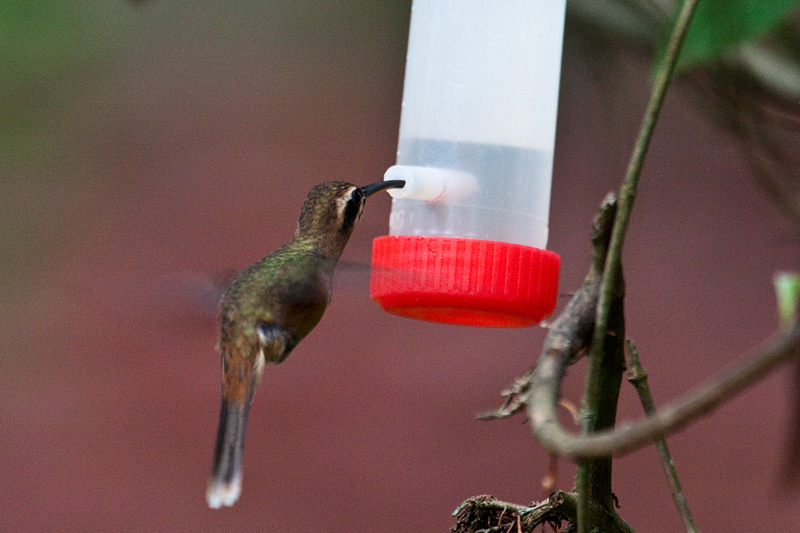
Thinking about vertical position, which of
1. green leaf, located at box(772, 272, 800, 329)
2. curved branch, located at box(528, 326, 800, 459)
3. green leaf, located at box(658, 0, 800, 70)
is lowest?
curved branch, located at box(528, 326, 800, 459)

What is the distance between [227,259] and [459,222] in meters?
1.43

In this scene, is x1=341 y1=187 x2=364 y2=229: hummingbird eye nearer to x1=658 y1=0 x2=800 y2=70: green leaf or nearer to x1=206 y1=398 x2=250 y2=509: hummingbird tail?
x1=206 y1=398 x2=250 y2=509: hummingbird tail

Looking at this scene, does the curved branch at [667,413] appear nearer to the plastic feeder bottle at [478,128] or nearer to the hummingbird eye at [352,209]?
the plastic feeder bottle at [478,128]

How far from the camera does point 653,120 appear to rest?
32.0 inches

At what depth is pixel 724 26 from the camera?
1.32 metres

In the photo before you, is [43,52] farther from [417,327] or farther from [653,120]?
[653,120]

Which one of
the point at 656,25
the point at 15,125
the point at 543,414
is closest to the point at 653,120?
the point at 543,414

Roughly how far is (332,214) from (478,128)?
1.00ft

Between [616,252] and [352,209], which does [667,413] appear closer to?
[616,252]

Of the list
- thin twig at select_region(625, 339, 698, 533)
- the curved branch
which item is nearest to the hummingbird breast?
thin twig at select_region(625, 339, 698, 533)

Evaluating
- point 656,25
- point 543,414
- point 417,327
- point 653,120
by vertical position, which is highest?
point 656,25

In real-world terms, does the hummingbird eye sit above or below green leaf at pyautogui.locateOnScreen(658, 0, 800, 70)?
below

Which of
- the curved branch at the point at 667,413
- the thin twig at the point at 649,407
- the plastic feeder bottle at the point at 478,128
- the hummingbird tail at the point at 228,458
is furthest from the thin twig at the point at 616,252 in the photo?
the hummingbird tail at the point at 228,458

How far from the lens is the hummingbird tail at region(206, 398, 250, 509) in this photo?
117 centimetres
